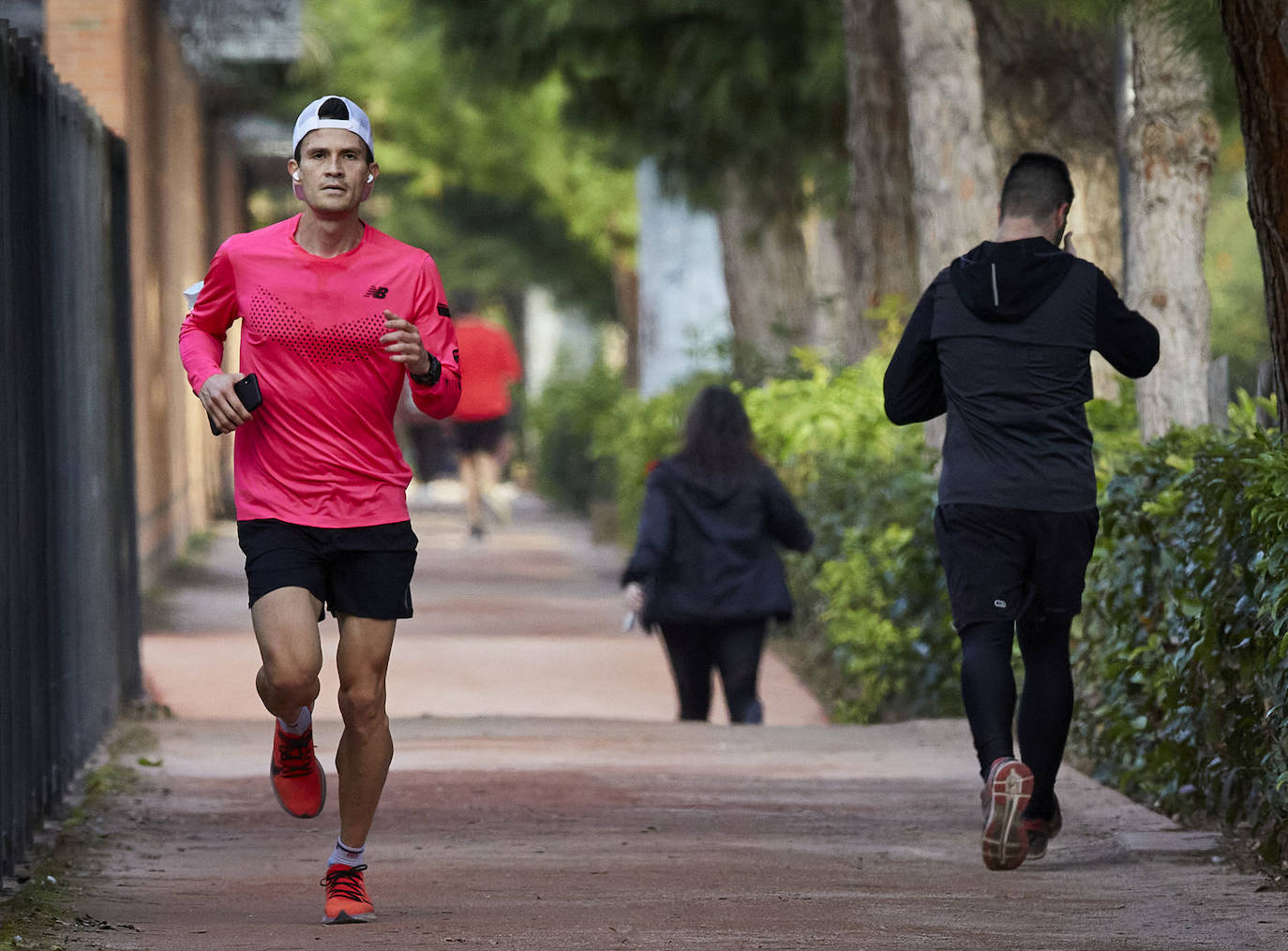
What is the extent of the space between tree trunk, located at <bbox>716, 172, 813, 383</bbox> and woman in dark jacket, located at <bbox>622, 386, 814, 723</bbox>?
376 inches

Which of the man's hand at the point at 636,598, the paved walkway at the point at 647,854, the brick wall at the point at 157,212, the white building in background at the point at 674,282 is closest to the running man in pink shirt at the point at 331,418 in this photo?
the paved walkway at the point at 647,854

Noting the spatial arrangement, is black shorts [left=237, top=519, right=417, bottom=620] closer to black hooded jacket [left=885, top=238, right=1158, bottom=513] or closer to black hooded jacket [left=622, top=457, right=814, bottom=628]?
black hooded jacket [left=885, top=238, right=1158, bottom=513]

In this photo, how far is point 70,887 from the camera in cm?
545

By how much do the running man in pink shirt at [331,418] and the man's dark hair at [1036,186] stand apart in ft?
5.24

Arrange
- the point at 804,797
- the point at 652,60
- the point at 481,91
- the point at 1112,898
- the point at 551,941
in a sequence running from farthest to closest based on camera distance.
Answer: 1. the point at 481,91
2. the point at 652,60
3. the point at 804,797
4. the point at 1112,898
5. the point at 551,941

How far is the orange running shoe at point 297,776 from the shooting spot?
543cm

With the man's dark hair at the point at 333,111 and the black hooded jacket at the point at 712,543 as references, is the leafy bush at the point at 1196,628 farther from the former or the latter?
the man's dark hair at the point at 333,111

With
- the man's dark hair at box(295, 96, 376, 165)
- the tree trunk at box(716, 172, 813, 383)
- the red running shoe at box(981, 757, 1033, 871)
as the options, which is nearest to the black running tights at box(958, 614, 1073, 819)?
the red running shoe at box(981, 757, 1033, 871)

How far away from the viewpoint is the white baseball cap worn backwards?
5.01m

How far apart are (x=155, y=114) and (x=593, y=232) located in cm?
1468

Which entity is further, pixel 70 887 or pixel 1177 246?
pixel 1177 246

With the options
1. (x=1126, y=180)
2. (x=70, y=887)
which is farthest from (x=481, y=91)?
(x=70, y=887)

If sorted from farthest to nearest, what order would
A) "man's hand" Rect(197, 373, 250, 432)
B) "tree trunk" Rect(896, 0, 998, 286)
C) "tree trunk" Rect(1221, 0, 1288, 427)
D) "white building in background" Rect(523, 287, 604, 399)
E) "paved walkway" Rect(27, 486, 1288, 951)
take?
"white building in background" Rect(523, 287, 604, 399) → "tree trunk" Rect(896, 0, 998, 286) → "tree trunk" Rect(1221, 0, 1288, 427) → "paved walkway" Rect(27, 486, 1288, 951) → "man's hand" Rect(197, 373, 250, 432)

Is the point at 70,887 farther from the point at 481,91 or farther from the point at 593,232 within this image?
the point at 593,232
